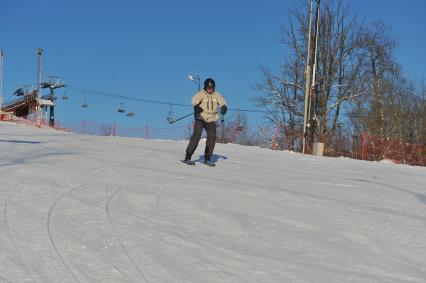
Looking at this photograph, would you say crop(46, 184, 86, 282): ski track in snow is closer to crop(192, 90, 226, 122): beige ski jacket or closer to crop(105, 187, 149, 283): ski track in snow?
crop(105, 187, 149, 283): ski track in snow

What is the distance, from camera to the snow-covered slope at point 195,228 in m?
4.02

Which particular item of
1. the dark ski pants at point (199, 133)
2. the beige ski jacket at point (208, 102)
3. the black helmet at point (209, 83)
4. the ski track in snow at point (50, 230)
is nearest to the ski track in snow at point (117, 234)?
the ski track in snow at point (50, 230)

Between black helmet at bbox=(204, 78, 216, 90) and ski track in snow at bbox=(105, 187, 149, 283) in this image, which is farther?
black helmet at bbox=(204, 78, 216, 90)

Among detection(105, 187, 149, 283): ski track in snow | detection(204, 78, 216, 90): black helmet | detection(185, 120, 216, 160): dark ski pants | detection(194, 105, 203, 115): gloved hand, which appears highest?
detection(204, 78, 216, 90): black helmet

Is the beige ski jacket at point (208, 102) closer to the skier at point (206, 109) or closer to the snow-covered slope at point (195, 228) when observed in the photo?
the skier at point (206, 109)

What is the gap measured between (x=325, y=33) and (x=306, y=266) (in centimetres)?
3754

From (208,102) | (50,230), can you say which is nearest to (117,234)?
(50,230)

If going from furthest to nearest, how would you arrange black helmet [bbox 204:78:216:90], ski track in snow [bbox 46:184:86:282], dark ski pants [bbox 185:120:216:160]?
dark ski pants [bbox 185:120:216:160] → black helmet [bbox 204:78:216:90] → ski track in snow [bbox 46:184:86:282]

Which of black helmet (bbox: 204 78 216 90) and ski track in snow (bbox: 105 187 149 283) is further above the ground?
black helmet (bbox: 204 78 216 90)

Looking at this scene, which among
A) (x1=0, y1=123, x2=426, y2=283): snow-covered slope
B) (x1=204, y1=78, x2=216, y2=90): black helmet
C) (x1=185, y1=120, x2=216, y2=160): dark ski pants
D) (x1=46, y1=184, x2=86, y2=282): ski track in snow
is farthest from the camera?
(x1=185, y1=120, x2=216, y2=160): dark ski pants

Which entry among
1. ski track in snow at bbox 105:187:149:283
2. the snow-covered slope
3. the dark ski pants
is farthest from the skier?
ski track in snow at bbox 105:187:149:283

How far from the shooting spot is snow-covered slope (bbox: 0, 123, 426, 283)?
13.2 feet

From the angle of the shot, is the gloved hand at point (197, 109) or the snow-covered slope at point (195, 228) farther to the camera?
the gloved hand at point (197, 109)

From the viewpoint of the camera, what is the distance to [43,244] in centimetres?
430
